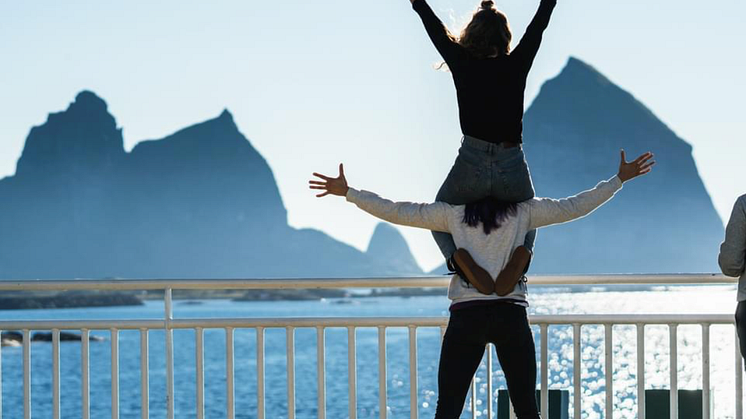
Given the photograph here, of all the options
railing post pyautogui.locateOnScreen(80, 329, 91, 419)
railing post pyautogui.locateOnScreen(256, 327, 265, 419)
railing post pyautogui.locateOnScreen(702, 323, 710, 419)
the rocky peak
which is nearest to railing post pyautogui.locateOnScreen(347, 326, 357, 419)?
railing post pyautogui.locateOnScreen(256, 327, 265, 419)

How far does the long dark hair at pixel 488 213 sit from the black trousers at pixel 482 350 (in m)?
0.26

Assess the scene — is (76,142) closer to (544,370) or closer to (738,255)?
(544,370)

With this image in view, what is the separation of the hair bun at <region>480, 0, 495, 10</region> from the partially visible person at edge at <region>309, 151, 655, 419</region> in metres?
0.65

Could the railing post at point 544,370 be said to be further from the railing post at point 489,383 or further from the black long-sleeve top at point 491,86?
the black long-sleeve top at point 491,86

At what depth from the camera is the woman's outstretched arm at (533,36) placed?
3.70 metres

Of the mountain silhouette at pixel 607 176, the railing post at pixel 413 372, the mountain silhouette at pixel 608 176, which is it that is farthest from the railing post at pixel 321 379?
the mountain silhouette at pixel 607 176

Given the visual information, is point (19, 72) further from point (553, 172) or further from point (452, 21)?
point (452, 21)

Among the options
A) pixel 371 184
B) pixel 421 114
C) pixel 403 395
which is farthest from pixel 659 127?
pixel 403 395

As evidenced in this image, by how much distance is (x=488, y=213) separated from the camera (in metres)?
Answer: 3.65

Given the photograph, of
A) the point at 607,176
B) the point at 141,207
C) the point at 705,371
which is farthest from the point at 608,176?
the point at 705,371

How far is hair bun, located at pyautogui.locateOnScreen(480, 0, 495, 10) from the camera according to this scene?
374 cm

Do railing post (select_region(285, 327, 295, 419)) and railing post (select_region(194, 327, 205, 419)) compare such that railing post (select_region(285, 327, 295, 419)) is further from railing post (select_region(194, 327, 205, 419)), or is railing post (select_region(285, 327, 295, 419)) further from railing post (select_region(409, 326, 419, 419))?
railing post (select_region(409, 326, 419, 419))

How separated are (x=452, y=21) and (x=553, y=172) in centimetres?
11861

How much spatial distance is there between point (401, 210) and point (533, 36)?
0.73 meters
